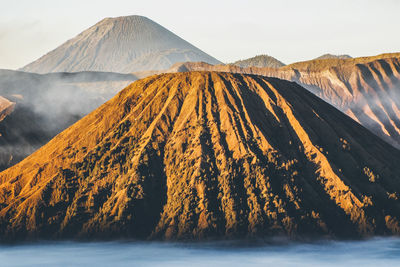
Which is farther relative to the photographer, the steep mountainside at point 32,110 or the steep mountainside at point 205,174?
the steep mountainside at point 32,110

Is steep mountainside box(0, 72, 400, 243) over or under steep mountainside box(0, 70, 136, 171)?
under

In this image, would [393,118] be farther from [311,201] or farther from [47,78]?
[311,201]

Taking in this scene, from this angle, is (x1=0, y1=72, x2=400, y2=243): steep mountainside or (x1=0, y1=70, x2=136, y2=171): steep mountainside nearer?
(x1=0, y1=72, x2=400, y2=243): steep mountainside

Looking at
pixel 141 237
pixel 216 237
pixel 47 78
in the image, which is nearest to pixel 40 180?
pixel 141 237

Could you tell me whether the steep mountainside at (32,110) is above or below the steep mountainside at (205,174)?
above
